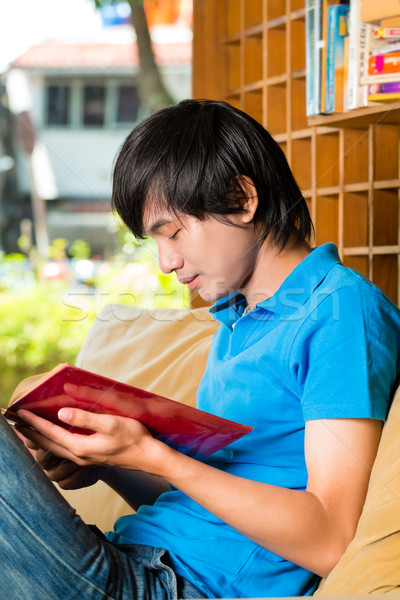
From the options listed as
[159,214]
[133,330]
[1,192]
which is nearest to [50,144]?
[1,192]

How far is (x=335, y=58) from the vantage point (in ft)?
5.07

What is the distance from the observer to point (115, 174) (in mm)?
992

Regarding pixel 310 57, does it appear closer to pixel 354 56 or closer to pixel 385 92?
pixel 354 56

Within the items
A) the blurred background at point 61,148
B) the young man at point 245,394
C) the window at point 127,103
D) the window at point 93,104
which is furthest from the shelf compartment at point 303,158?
the window at point 93,104

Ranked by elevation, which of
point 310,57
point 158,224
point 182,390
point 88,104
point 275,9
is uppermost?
point 88,104

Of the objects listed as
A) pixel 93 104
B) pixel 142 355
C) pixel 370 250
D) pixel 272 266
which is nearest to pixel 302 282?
pixel 272 266

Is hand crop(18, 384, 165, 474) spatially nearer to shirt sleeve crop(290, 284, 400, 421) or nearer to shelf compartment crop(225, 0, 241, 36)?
shirt sleeve crop(290, 284, 400, 421)

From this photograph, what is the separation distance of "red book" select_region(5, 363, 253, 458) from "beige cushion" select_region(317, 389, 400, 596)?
0.16 meters

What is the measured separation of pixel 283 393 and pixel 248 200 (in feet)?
0.86

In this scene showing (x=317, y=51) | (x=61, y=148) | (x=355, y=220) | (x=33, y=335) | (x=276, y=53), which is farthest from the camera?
(x=61, y=148)

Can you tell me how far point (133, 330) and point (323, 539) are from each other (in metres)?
0.84

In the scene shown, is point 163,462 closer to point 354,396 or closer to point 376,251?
point 354,396

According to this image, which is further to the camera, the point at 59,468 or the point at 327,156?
Answer: the point at 327,156

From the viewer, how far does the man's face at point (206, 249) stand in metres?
0.95
